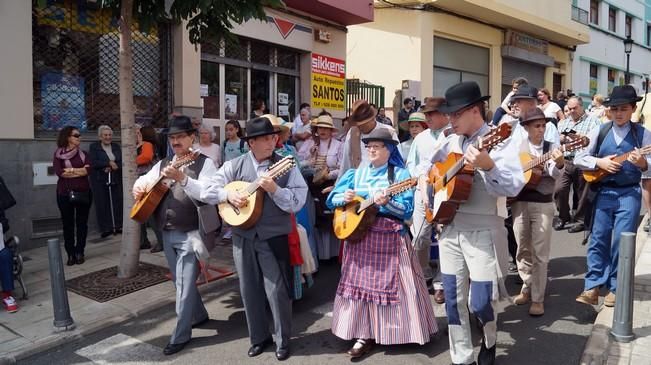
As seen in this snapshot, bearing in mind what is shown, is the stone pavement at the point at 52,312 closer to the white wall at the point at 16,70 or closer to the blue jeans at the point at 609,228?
the white wall at the point at 16,70

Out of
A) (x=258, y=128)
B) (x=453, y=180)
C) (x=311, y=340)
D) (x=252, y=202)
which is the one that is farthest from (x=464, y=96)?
(x=311, y=340)

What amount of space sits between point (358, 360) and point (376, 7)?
48.0 ft

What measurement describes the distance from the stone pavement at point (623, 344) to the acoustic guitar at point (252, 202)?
261cm

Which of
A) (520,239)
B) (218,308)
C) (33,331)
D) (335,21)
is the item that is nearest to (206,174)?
(218,308)

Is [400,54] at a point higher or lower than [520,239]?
higher

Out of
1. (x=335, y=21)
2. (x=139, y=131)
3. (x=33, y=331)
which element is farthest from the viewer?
(x=335, y=21)

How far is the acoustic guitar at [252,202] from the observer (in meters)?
3.89

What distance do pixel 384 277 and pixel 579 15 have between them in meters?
24.1

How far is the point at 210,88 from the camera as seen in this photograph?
10.4 meters

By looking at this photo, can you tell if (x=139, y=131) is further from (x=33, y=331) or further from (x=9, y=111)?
(x=33, y=331)

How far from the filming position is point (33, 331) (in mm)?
4707

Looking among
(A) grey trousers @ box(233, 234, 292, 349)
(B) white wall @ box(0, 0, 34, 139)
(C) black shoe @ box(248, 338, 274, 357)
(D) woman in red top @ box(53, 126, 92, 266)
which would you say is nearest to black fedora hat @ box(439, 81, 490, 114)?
(A) grey trousers @ box(233, 234, 292, 349)

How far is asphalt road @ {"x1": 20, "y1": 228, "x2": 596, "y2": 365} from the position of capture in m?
4.11

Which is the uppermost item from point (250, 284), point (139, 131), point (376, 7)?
point (376, 7)
